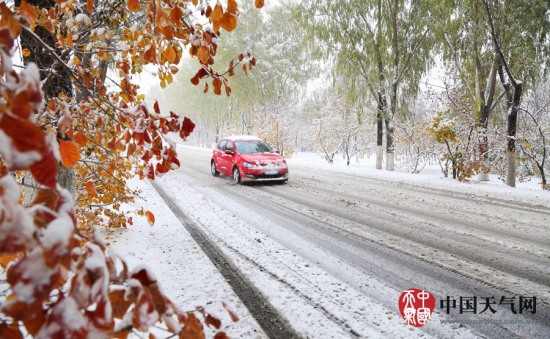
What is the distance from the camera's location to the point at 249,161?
38.2 ft

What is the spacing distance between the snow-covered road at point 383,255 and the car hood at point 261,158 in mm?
2545

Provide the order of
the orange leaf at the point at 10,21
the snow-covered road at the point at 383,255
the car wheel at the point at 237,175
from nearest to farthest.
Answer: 1. the orange leaf at the point at 10,21
2. the snow-covered road at the point at 383,255
3. the car wheel at the point at 237,175

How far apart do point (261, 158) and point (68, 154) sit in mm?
10745

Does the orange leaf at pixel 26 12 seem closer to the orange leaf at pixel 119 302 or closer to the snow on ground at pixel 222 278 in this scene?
the orange leaf at pixel 119 302

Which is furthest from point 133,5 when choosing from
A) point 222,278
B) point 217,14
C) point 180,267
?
point 180,267

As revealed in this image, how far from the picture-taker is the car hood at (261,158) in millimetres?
11688

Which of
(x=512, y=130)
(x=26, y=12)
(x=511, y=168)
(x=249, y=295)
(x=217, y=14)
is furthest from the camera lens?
(x=511, y=168)

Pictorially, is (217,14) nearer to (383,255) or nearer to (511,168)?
(383,255)

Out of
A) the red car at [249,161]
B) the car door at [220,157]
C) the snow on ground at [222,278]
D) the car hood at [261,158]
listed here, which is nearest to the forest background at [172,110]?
the snow on ground at [222,278]

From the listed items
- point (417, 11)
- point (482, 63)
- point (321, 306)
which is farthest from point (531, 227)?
point (417, 11)

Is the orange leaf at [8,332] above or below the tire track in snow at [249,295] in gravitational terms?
above

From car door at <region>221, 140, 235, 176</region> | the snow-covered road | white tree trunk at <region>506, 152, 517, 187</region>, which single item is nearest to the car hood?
car door at <region>221, 140, 235, 176</region>

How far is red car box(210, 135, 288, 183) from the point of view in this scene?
454 inches

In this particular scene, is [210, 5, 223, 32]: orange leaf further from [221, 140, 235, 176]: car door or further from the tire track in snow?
[221, 140, 235, 176]: car door
